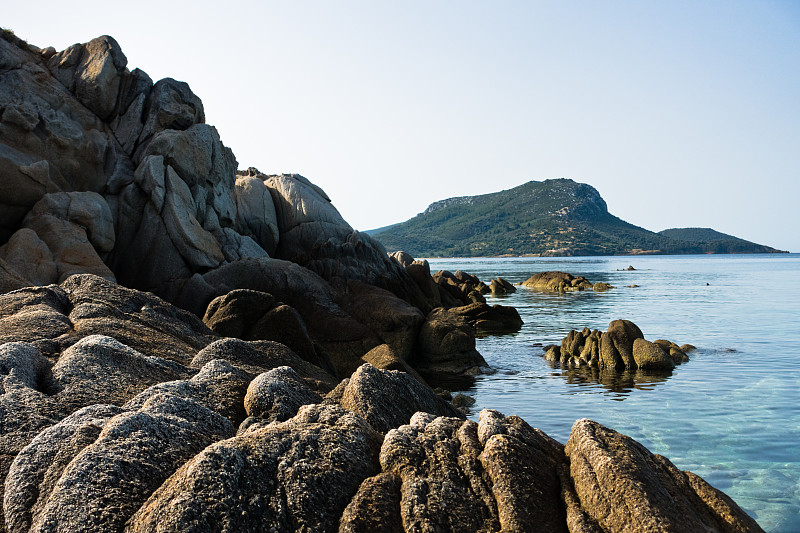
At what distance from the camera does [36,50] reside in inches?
1167

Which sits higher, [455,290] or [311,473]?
[311,473]

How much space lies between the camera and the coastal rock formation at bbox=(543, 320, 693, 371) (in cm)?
2309

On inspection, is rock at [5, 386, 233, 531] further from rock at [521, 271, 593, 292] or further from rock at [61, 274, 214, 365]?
rock at [521, 271, 593, 292]

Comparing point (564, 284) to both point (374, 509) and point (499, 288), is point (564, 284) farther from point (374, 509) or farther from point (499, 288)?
point (374, 509)

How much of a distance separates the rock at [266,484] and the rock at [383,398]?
178 centimetres

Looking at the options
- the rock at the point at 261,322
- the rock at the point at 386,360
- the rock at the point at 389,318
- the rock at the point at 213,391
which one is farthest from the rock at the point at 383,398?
the rock at the point at 389,318

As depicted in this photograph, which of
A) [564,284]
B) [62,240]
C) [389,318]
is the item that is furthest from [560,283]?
[62,240]

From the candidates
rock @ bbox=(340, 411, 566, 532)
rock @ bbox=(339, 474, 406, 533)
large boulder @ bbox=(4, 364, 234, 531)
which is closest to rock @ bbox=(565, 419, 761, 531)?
rock @ bbox=(340, 411, 566, 532)

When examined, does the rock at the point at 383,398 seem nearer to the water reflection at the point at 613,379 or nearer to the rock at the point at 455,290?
the water reflection at the point at 613,379

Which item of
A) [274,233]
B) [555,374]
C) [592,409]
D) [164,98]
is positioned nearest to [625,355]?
[555,374]

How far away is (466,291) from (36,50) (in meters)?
32.6

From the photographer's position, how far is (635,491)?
463 cm

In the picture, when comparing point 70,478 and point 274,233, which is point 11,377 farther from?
point 274,233

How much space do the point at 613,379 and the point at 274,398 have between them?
17.9m
